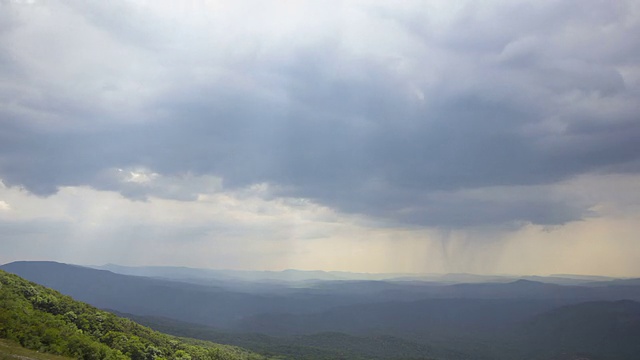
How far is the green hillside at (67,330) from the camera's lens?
6906 centimetres

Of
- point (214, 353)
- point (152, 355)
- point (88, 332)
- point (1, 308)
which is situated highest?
point (1, 308)

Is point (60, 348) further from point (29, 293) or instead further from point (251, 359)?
point (251, 359)

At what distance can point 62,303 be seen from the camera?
100 metres

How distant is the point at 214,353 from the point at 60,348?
82734 mm

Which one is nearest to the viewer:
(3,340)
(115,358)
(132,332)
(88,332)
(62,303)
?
(3,340)

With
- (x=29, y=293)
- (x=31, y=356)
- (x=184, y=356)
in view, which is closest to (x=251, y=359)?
(x=184, y=356)

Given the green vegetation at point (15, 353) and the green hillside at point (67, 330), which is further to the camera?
the green hillside at point (67, 330)

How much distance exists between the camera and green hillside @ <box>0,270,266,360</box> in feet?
227

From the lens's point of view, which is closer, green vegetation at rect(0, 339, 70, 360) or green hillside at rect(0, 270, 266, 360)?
green vegetation at rect(0, 339, 70, 360)

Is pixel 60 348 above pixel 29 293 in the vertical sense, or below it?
below

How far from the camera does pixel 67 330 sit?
8050 cm

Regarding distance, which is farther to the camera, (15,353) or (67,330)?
(67,330)

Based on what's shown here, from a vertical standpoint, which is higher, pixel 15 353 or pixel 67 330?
pixel 15 353

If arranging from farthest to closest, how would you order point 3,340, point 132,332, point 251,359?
point 251,359 → point 132,332 → point 3,340
